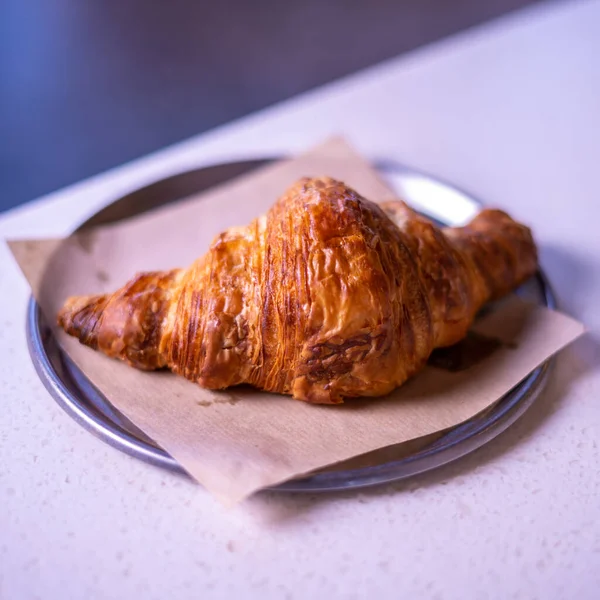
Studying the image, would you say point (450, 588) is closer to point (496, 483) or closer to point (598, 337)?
point (496, 483)

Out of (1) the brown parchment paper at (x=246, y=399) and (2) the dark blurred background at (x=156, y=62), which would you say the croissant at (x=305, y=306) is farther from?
(2) the dark blurred background at (x=156, y=62)

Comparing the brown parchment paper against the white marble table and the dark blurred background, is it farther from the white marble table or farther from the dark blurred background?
the dark blurred background

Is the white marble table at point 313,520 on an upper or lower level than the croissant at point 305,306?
lower

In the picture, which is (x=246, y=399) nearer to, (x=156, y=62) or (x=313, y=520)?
(x=313, y=520)

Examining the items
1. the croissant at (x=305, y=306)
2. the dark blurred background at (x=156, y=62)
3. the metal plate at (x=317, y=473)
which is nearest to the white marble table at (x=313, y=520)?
the metal plate at (x=317, y=473)

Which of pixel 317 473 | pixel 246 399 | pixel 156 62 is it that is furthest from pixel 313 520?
pixel 156 62
